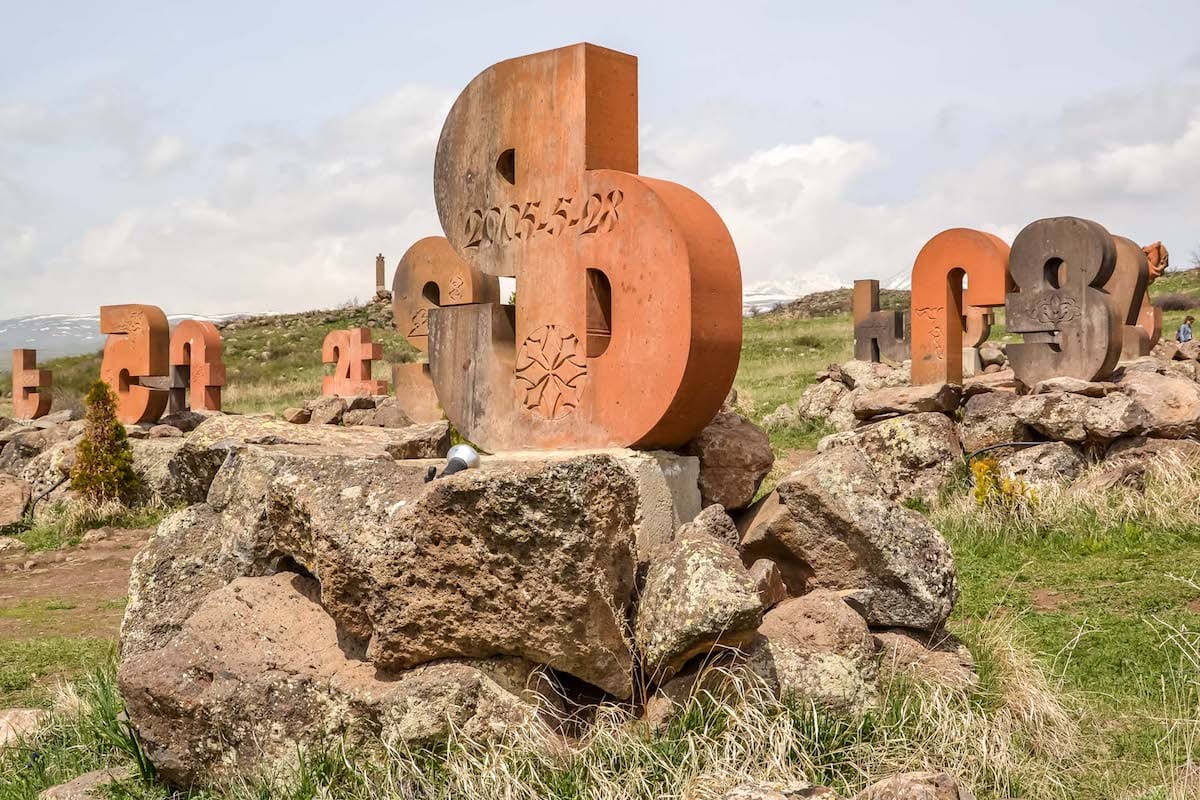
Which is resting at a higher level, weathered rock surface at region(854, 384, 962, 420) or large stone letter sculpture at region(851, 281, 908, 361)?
large stone letter sculpture at region(851, 281, 908, 361)

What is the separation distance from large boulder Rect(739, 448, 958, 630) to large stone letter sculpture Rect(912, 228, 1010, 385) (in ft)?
26.5

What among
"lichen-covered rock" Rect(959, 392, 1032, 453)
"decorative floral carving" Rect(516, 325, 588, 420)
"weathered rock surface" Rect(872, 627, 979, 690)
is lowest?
"weathered rock surface" Rect(872, 627, 979, 690)

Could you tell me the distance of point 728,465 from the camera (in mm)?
5523

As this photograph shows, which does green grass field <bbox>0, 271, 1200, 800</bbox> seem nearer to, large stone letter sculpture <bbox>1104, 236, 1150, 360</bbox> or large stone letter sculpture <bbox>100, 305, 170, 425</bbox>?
large stone letter sculpture <bbox>1104, 236, 1150, 360</bbox>

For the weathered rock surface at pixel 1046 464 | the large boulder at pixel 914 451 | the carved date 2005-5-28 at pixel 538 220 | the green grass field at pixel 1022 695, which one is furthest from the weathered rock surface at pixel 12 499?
the weathered rock surface at pixel 1046 464

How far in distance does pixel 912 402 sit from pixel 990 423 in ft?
2.67

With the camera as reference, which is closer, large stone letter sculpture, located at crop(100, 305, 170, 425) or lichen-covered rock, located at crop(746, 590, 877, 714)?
lichen-covered rock, located at crop(746, 590, 877, 714)

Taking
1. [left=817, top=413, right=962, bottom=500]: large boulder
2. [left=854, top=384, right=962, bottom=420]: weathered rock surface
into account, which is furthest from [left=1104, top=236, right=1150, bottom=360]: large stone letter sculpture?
[left=817, top=413, right=962, bottom=500]: large boulder

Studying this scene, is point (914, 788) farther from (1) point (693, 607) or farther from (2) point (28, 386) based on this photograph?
(2) point (28, 386)

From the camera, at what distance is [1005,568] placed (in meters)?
7.62

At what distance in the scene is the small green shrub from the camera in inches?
463

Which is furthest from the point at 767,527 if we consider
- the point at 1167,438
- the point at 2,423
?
the point at 2,423

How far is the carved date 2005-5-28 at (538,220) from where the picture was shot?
5336 millimetres

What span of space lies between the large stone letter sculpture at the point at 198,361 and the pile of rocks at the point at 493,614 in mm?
13035
